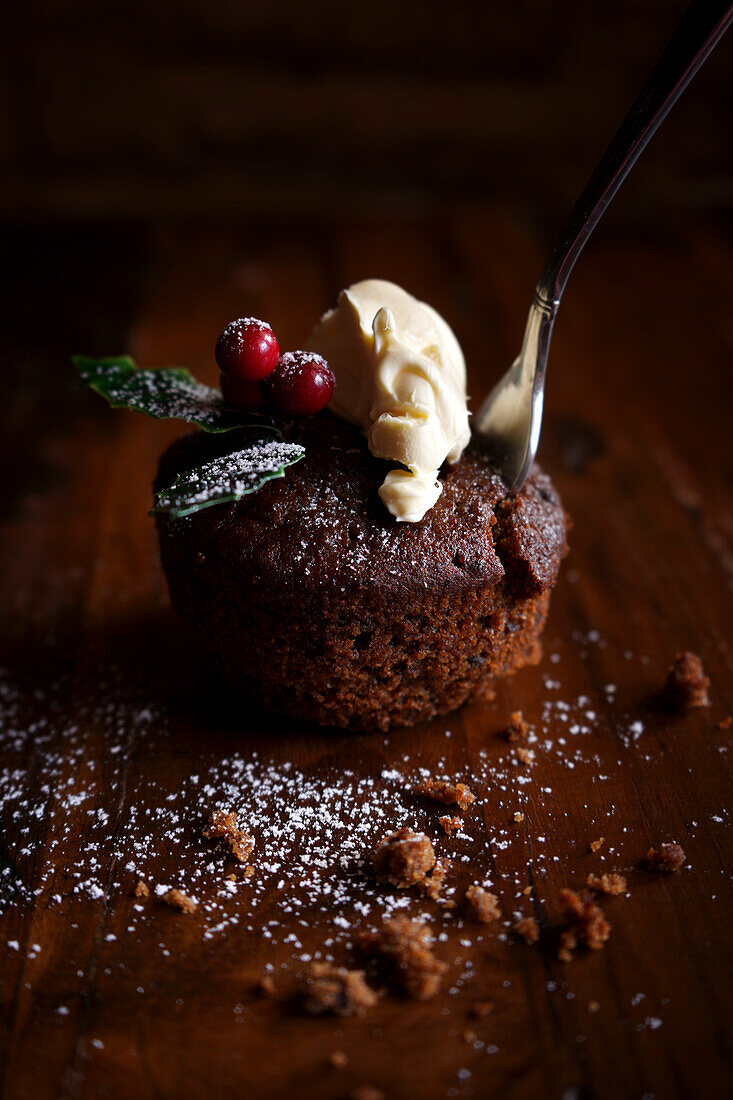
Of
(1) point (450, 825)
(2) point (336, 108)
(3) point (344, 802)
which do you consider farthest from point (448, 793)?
(2) point (336, 108)

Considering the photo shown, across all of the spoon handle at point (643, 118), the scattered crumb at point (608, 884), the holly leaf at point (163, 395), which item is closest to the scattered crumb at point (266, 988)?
the scattered crumb at point (608, 884)

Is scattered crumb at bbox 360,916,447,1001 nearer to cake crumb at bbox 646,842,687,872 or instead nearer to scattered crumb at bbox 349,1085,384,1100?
scattered crumb at bbox 349,1085,384,1100

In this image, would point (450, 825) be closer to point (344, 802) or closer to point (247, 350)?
point (344, 802)

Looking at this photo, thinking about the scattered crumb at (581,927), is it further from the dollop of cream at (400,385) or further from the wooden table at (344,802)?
the dollop of cream at (400,385)

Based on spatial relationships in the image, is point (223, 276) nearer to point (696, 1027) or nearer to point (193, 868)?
point (193, 868)

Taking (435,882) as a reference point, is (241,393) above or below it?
above

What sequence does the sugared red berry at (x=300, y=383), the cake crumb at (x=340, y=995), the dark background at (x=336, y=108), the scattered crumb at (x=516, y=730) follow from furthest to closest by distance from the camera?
the dark background at (x=336, y=108) → the scattered crumb at (x=516, y=730) → the sugared red berry at (x=300, y=383) → the cake crumb at (x=340, y=995)
